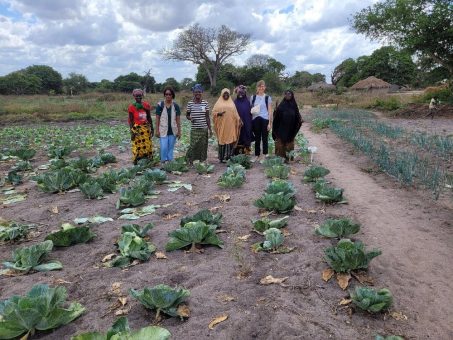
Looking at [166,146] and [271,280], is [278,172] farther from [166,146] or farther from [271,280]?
[271,280]

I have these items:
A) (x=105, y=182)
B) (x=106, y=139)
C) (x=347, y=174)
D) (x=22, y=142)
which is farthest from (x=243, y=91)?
(x=22, y=142)

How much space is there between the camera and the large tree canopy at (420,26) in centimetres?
1783

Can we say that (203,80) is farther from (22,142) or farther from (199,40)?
(22,142)

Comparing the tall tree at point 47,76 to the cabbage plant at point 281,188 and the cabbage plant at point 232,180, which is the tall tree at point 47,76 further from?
the cabbage plant at point 281,188

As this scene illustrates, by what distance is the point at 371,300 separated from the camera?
2564mm

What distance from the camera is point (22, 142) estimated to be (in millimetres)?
12242

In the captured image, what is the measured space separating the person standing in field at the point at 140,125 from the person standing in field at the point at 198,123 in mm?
728

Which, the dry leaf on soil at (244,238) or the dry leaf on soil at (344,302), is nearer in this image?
the dry leaf on soil at (344,302)

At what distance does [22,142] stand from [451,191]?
37.1ft

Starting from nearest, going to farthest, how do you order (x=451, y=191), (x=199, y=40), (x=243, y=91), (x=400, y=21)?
1. (x=451, y=191)
2. (x=243, y=91)
3. (x=400, y=21)
4. (x=199, y=40)

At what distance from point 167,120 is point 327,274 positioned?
16.1 feet

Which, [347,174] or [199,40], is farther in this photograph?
[199,40]

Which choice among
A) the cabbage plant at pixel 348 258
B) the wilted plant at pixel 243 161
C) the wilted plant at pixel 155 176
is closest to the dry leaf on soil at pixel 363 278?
the cabbage plant at pixel 348 258

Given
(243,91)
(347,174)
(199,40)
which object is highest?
(199,40)
